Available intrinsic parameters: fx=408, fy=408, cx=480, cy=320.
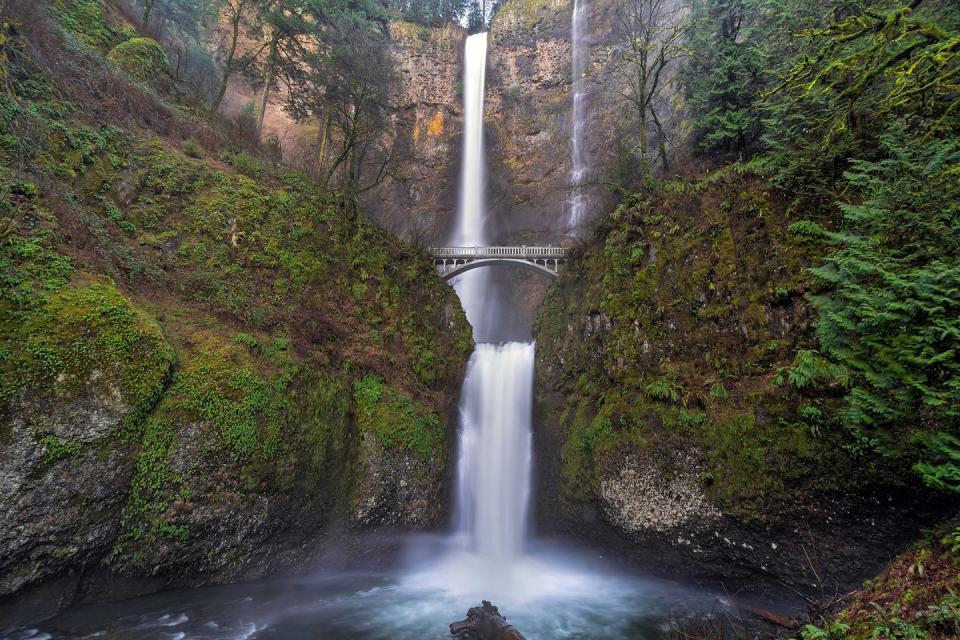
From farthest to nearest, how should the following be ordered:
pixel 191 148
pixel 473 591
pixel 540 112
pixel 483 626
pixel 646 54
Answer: pixel 540 112, pixel 646 54, pixel 191 148, pixel 473 591, pixel 483 626

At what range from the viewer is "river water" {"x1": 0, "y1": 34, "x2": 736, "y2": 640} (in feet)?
24.0

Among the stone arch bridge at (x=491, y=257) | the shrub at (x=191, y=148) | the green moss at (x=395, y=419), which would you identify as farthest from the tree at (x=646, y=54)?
the shrub at (x=191, y=148)

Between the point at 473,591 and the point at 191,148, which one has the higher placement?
the point at 191,148

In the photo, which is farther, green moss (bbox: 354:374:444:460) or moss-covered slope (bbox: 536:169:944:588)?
green moss (bbox: 354:374:444:460)

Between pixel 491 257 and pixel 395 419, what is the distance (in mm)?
12334

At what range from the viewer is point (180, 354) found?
8.59m

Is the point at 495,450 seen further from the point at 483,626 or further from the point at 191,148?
the point at 191,148

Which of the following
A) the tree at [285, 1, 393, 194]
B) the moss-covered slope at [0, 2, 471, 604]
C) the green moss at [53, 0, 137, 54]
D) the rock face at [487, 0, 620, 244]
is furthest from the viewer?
the rock face at [487, 0, 620, 244]

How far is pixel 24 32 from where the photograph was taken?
32.9 ft

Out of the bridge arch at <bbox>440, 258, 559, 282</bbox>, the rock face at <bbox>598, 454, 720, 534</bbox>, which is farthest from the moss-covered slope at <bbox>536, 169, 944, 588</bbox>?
the bridge arch at <bbox>440, 258, 559, 282</bbox>

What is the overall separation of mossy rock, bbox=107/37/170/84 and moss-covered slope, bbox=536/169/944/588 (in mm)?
16414

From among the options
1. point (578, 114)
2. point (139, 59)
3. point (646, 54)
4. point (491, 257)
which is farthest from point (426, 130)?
point (139, 59)

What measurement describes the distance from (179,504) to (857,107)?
47.7 feet

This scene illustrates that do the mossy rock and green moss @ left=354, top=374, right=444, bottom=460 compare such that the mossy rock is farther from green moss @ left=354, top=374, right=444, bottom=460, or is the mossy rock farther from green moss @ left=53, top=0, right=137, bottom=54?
green moss @ left=354, top=374, right=444, bottom=460
